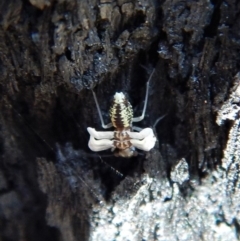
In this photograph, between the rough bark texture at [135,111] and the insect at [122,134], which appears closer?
the rough bark texture at [135,111]

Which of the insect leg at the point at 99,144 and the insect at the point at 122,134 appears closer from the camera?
the insect at the point at 122,134

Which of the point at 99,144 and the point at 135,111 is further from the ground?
the point at 135,111

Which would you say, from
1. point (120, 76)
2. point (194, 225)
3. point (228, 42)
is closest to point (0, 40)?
point (120, 76)

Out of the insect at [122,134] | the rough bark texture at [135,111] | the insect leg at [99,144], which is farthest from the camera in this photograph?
the insect leg at [99,144]

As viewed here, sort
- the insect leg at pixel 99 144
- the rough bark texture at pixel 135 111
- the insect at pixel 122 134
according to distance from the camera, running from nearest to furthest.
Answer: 1. the rough bark texture at pixel 135 111
2. the insect at pixel 122 134
3. the insect leg at pixel 99 144
